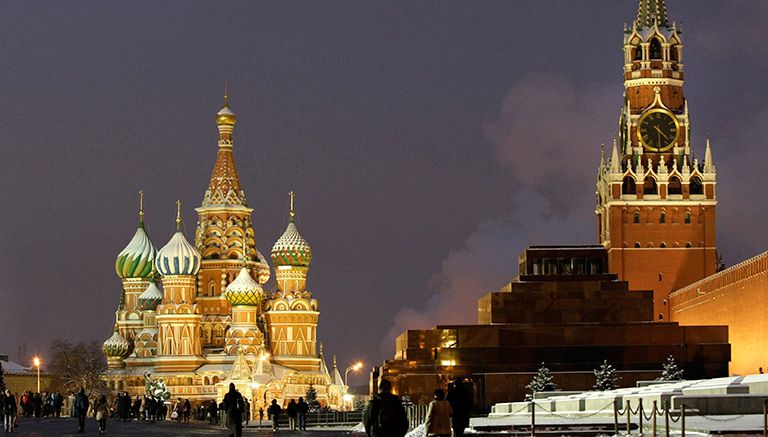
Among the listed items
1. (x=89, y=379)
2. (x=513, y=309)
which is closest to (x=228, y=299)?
(x=89, y=379)

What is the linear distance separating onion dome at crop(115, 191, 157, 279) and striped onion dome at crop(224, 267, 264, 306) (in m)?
10.6

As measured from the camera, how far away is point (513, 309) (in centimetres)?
7044

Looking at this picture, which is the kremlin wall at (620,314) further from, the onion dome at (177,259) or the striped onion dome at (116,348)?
the striped onion dome at (116,348)

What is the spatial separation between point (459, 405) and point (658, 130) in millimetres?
82848

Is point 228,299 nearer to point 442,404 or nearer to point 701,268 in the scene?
point 701,268

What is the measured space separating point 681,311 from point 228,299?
2712 cm

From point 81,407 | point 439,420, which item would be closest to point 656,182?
point 81,407

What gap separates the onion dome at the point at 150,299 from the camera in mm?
113000

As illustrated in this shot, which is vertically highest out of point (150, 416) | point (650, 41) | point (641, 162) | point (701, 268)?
point (650, 41)

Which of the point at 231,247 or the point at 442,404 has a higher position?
the point at 231,247

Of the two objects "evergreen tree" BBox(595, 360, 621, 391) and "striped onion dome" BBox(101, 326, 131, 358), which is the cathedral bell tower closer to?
"striped onion dome" BBox(101, 326, 131, 358)

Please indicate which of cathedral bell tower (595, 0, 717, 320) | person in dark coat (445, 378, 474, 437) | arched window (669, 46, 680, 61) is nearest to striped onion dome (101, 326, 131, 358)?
cathedral bell tower (595, 0, 717, 320)

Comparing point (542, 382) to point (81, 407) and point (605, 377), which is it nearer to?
point (605, 377)

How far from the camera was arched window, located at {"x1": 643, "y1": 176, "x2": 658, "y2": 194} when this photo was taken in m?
109
